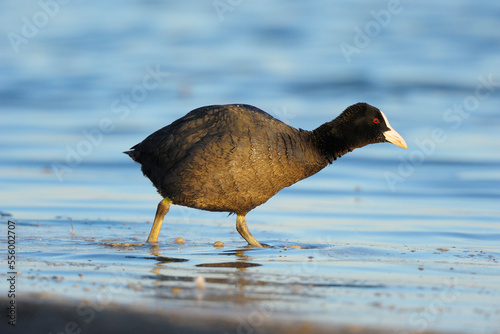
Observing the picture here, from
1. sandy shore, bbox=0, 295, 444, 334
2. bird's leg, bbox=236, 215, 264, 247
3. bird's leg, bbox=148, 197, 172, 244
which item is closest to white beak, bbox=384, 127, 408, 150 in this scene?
bird's leg, bbox=236, 215, 264, 247

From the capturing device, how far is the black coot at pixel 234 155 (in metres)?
6.33

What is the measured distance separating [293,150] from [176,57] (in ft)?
46.3

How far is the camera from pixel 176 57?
2025 centimetres

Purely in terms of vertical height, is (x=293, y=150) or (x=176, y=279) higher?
(x=293, y=150)

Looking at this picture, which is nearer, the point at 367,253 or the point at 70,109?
the point at 367,253

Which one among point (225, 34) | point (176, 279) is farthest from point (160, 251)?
point (225, 34)

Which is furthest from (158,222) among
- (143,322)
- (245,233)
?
(143,322)

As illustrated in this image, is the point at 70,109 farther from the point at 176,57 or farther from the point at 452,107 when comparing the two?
the point at 452,107

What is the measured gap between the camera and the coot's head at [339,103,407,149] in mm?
7008

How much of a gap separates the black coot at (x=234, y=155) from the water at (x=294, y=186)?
50 cm

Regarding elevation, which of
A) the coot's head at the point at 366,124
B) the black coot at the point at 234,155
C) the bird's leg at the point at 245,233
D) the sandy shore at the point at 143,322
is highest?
the coot's head at the point at 366,124

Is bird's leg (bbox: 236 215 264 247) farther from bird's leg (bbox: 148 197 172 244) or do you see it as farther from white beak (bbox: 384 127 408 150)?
white beak (bbox: 384 127 408 150)

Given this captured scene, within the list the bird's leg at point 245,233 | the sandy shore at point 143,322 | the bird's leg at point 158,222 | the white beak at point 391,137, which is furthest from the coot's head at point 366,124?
the sandy shore at point 143,322

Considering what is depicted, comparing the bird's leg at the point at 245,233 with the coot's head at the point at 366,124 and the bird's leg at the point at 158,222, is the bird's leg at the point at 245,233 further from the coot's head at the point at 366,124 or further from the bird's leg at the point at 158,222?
the coot's head at the point at 366,124
